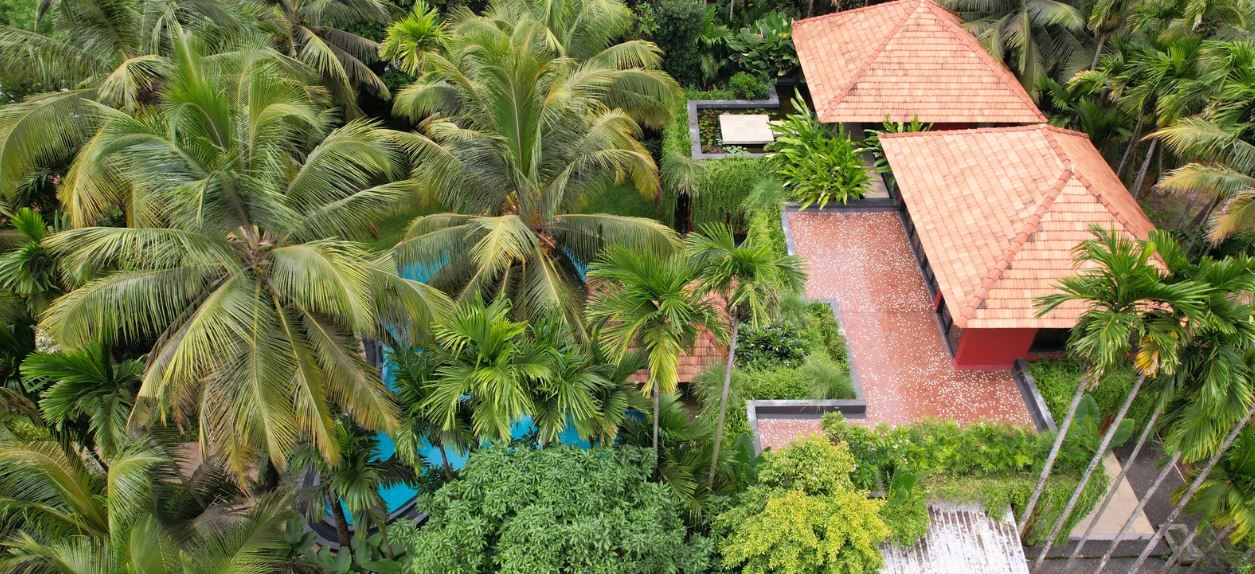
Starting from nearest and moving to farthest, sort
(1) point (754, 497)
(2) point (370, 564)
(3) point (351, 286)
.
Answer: (3) point (351, 286)
(1) point (754, 497)
(2) point (370, 564)

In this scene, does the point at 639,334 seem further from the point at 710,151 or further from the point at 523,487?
the point at 710,151

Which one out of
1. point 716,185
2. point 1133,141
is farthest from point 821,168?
point 1133,141

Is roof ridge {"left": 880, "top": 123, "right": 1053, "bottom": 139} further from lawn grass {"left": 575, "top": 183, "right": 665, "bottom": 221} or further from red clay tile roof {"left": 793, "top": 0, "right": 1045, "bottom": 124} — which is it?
lawn grass {"left": 575, "top": 183, "right": 665, "bottom": 221}

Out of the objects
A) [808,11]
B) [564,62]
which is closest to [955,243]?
[564,62]

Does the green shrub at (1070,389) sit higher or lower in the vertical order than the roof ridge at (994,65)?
lower

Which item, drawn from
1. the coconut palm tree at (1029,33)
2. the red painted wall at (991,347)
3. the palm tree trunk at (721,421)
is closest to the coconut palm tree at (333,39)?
the palm tree trunk at (721,421)

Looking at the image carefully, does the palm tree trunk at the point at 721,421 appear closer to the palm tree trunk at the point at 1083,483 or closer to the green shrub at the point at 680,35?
the palm tree trunk at the point at 1083,483

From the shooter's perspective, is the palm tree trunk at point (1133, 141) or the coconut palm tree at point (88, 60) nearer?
the coconut palm tree at point (88, 60)
